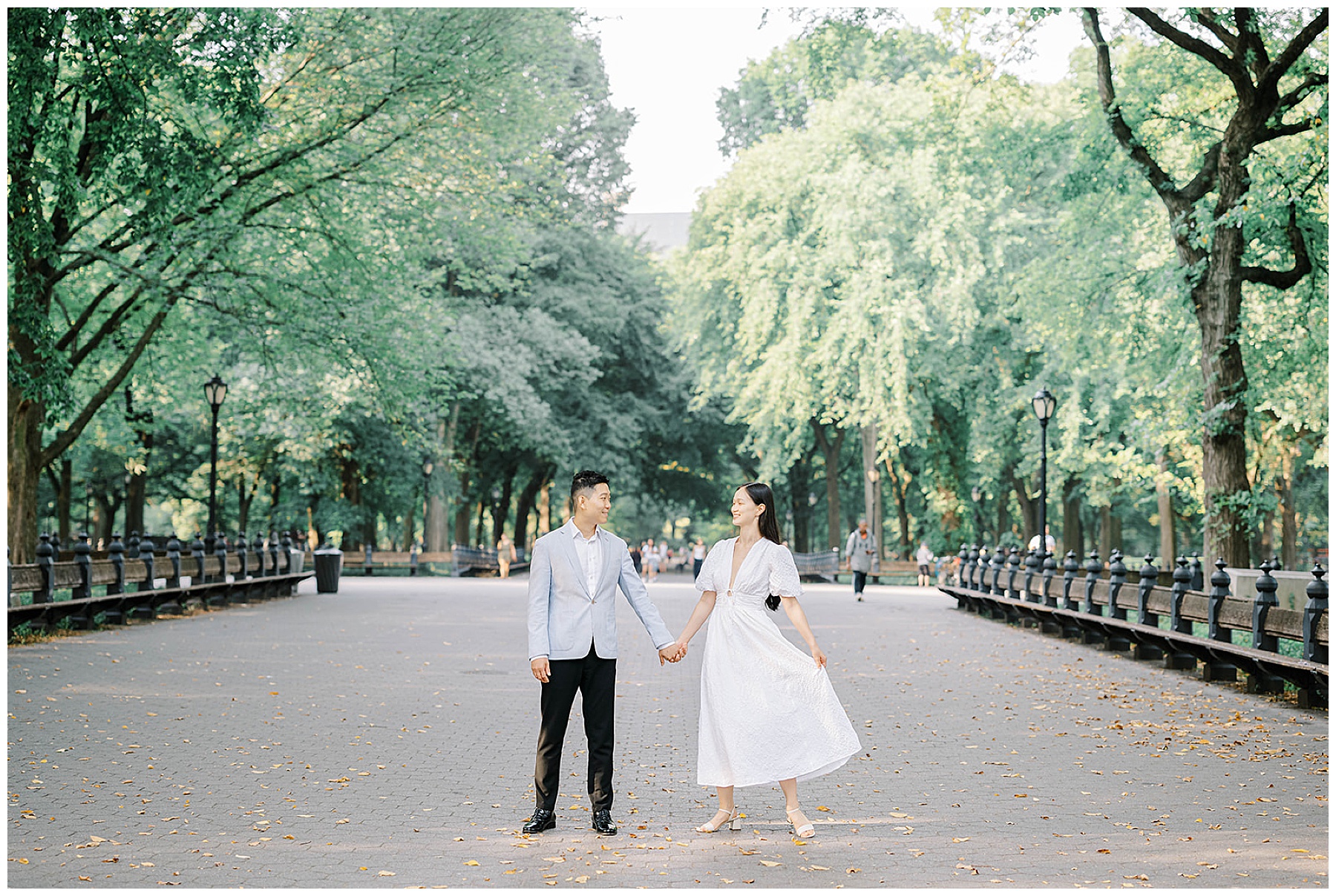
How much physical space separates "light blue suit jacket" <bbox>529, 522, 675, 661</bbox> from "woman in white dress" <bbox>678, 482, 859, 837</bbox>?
0.35m

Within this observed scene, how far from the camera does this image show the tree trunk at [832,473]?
46.0 m

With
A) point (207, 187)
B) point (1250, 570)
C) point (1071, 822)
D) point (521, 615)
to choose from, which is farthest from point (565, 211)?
point (1071, 822)

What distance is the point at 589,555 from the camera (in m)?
7.00

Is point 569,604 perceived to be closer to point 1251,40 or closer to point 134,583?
point 1251,40

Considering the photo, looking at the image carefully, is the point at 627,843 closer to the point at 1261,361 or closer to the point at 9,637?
the point at 9,637

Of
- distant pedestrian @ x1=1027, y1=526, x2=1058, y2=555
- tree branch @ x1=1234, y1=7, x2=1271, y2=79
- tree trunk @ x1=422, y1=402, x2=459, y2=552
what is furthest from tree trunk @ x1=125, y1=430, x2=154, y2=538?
tree branch @ x1=1234, y1=7, x2=1271, y2=79

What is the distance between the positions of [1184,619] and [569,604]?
408 inches

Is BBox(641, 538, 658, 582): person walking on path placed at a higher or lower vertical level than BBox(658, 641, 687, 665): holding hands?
lower

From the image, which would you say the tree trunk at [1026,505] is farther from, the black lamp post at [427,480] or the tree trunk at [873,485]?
the black lamp post at [427,480]

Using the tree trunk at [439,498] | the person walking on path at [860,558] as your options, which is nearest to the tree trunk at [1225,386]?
the person walking on path at [860,558]

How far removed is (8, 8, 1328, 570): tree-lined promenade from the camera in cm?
1770

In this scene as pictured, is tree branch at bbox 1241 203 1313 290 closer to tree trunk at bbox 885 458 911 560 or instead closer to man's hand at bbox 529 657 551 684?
man's hand at bbox 529 657 551 684

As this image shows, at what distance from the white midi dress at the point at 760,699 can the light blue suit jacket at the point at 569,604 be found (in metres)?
0.33

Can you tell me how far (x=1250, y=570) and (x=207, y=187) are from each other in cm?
1382
